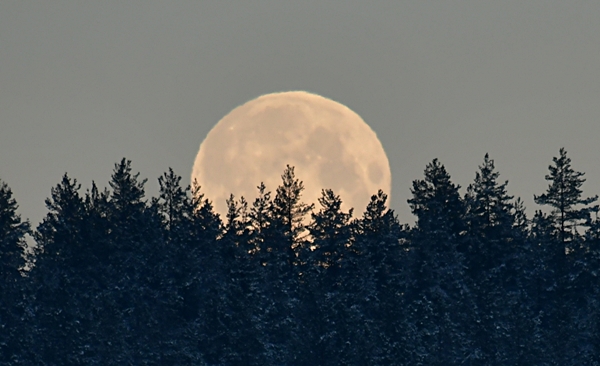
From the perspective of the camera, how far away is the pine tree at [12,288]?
8569 cm

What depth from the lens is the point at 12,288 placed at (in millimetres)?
86438

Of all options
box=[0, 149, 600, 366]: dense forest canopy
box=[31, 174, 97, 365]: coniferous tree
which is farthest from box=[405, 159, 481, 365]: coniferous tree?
box=[31, 174, 97, 365]: coniferous tree

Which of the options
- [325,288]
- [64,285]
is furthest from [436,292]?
[64,285]

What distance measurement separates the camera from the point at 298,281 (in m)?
92.7

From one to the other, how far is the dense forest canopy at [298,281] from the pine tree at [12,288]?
8 cm

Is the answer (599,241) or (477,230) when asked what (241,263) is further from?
(599,241)

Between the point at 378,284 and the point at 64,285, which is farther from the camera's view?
the point at 378,284

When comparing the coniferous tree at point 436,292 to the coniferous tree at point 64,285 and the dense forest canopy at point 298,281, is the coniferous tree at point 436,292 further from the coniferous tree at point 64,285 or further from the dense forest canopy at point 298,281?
the coniferous tree at point 64,285

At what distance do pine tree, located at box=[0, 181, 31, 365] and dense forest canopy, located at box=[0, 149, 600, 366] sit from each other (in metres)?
0.08

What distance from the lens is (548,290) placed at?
9450 centimetres

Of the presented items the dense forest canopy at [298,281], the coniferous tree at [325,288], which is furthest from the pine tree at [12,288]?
the coniferous tree at [325,288]

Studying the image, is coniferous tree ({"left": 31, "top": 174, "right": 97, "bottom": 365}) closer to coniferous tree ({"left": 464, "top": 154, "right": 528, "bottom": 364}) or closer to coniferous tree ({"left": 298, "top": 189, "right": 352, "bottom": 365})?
coniferous tree ({"left": 298, "top": 189, "right": 352, "bottom": 365})

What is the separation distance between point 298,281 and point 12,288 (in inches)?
664

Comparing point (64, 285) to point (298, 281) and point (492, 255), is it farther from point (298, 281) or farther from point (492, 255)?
point (492, 255)
